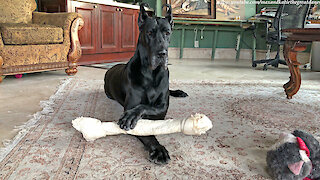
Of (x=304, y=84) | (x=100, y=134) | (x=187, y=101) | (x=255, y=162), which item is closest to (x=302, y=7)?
(x=304, y=84)

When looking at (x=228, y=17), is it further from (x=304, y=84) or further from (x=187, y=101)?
(x=187, y=101)

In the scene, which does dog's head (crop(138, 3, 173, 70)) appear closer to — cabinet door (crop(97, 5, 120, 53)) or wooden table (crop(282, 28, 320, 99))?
wooden table (crop(282, 28, 320, 99))

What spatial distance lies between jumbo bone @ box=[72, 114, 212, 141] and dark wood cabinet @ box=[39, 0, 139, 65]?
10.3 feet

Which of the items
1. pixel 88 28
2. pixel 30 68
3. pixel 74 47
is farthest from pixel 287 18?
pixel 30 68

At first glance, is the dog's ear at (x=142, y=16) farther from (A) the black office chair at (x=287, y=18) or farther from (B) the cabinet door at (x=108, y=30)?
(A) the black office chair at (x=287, y=18)

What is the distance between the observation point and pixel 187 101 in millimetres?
2150

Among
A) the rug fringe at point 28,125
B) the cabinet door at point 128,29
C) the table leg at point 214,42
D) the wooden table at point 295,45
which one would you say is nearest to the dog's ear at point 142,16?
the rug fringe at point 28,125

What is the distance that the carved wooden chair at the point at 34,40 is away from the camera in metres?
2.63

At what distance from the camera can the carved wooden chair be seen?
263 centimetres

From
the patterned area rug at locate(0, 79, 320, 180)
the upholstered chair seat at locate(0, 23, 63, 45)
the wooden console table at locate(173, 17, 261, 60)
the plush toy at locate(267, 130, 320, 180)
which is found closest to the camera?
the plush toy at locate(267, 130, 320, 180)

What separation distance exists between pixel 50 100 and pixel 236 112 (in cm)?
144

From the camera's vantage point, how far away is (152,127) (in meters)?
1.20

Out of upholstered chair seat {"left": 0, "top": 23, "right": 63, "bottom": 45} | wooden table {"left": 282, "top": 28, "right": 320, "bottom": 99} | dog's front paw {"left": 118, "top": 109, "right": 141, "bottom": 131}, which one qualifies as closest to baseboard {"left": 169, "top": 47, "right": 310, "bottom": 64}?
upholstered chair seat {"left": 0, "top": 23, "right": 63, "bottom": 45}

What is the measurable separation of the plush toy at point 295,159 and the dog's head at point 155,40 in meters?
0.68
